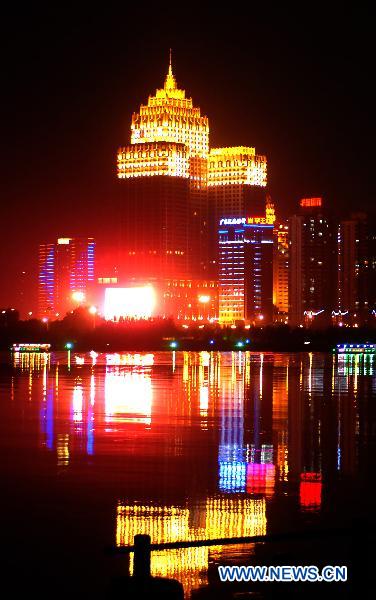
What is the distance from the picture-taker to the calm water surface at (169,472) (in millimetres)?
17906

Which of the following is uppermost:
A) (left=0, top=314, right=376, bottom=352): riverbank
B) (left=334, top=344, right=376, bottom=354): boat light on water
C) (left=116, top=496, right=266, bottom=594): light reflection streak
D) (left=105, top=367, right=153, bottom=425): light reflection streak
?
(left=0, top=314, right=376, bottom=352): riverbank

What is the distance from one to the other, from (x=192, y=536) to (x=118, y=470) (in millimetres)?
7674

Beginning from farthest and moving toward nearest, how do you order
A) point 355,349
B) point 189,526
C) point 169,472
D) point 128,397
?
point 355,349 < point 128,397 < point 169,472 < point 189,526

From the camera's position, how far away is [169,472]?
86.5 ft

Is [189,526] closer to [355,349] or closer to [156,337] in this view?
[355,349]

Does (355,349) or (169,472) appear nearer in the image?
(169,472)

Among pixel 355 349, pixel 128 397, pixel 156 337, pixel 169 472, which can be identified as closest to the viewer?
pixel 169 472

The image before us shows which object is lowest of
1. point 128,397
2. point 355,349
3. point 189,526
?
point 189,526

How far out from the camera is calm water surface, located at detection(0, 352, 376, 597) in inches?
705

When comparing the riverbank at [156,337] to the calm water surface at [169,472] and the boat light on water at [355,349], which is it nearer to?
the boat light on water at [355,349]

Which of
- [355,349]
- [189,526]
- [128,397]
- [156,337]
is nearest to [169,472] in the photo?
[189,526]

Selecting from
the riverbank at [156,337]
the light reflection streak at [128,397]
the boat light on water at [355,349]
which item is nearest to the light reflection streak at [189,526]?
the light reflection streak at [128,397]

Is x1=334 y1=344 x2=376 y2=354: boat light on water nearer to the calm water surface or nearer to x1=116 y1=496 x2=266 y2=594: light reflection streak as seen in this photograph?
the calm water surface

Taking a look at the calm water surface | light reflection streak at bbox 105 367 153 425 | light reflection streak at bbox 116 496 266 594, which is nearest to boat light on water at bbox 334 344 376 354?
light reflection streak at bbox 105 367 153 425
